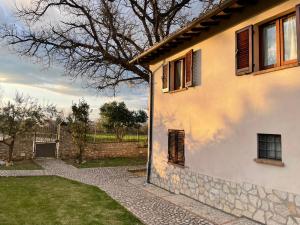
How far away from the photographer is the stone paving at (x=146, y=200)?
27.0 feet

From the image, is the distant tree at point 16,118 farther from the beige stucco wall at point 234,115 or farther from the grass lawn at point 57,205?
the beige stucco wall at point 234,115

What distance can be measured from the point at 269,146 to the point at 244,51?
2.60 meters

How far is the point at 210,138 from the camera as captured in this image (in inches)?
381

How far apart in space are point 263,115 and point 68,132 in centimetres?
1678

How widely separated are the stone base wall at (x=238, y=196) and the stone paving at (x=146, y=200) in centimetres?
26

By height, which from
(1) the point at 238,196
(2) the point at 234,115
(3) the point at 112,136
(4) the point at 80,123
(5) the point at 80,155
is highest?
(2) the point at 234,115

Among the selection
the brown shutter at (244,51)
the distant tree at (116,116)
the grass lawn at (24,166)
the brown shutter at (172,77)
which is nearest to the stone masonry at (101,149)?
the grass lawn at (24,166)

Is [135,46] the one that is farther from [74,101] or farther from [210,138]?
[210,138]

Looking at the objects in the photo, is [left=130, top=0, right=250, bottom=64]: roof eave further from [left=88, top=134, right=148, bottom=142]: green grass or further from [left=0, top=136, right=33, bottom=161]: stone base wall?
[left=0, top=136, right=33, bottom=161]: stone base wall

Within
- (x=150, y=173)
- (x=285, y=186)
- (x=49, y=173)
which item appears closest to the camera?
(x=285, y=186)

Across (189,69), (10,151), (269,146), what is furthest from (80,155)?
(269,146)

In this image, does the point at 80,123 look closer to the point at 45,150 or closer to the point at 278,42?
the point at 45,150

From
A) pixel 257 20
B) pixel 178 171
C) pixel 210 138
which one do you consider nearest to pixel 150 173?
pixel 178 171

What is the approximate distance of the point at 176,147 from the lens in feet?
39.0
